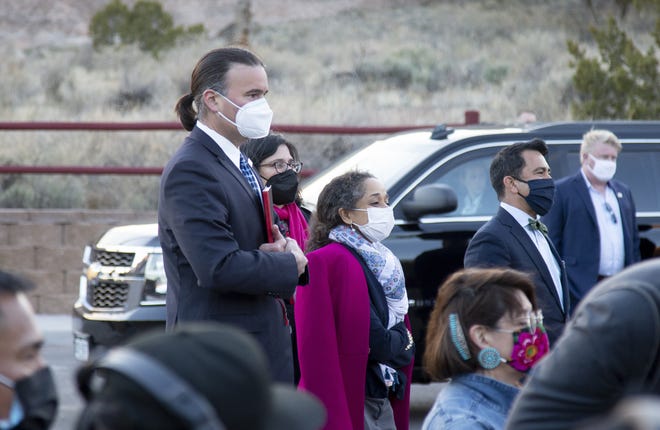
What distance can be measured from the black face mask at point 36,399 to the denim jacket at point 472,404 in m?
1.21

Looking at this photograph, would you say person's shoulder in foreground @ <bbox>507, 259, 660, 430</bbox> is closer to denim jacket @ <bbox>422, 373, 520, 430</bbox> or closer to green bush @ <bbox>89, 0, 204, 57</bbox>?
denim jacket @ <bbox>422, 373, 520, 430</bbox>

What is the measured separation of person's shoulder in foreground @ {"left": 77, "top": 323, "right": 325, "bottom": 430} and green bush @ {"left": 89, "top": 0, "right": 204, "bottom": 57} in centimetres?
3030

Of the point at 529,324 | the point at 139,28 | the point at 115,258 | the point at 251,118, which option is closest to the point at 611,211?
the point at 115,258

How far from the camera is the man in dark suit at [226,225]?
13.9 ft

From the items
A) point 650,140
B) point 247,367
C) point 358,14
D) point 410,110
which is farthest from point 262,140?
point 358,14

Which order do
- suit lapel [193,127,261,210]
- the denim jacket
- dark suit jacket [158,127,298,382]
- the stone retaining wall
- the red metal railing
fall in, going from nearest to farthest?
the denim jacket < dark suit jacket [158,127,298,382] < suit lapel [193,127,261,210] < the stone retaining wall < the red metal railing

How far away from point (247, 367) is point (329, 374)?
316 centimetres

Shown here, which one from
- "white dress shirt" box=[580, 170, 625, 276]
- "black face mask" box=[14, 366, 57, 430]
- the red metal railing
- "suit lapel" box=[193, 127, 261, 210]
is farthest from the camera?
the red metal railing

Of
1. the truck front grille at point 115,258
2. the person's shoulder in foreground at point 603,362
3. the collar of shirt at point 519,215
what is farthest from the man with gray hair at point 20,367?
the truck front grille at point 115,258

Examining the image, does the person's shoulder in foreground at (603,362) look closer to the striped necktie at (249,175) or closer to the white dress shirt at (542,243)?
the striped necktie at (249,175)

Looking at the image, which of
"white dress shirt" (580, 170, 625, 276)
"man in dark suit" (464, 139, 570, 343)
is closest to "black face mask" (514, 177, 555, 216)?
"man in dark suit" (464, 139, 570, 343)

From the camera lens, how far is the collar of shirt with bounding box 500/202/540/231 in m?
5.67

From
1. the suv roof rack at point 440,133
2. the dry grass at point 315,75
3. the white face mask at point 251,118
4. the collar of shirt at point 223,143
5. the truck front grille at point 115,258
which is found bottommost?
the dry grass at point 315,75

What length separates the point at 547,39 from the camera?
35094 mm
